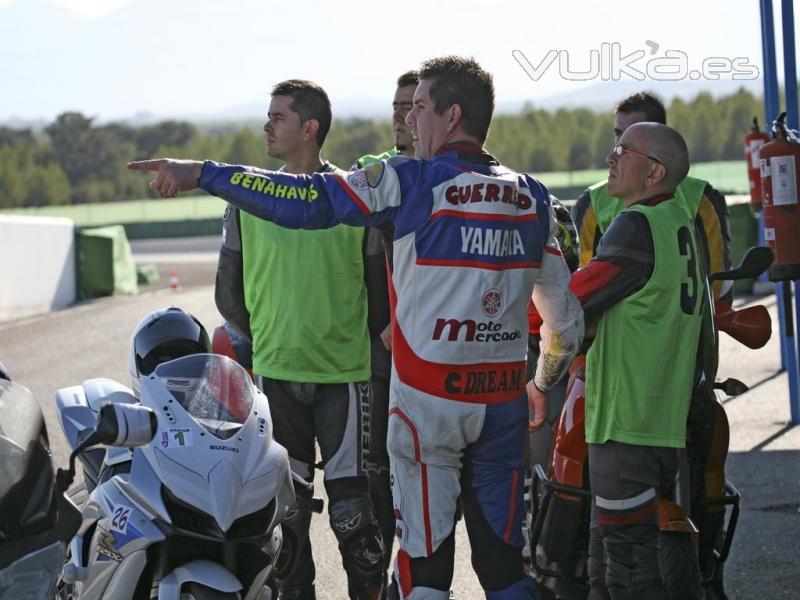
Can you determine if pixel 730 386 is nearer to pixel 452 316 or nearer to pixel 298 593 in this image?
pixel 452 316

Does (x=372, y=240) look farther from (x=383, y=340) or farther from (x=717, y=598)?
(x=717, y=598)

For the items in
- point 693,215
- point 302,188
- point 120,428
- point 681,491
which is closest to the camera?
point 120,428

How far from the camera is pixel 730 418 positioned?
36.8ft

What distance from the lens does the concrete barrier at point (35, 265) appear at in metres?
19.5

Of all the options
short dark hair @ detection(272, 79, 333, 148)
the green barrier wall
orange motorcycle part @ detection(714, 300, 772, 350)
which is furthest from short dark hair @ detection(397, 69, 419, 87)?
the green barrier wall

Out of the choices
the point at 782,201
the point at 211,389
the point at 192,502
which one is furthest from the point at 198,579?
the point at 782,201

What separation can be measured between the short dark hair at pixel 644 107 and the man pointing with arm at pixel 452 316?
2.38 meters

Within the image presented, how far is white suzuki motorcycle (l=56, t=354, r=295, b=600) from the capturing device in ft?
15.2

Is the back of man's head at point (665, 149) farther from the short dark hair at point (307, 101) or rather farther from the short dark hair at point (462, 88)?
the short dark hair at point (307, 101)

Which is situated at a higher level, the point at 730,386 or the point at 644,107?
the point at 644,107

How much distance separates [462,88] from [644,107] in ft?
8.24

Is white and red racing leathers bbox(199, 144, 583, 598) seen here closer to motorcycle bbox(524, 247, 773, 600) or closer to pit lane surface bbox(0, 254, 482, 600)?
motorcycle bbox(524, 247, 773, 600)

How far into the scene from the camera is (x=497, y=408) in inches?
188

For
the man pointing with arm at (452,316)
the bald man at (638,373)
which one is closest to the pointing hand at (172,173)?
the man pointing with arm at (452,316)
